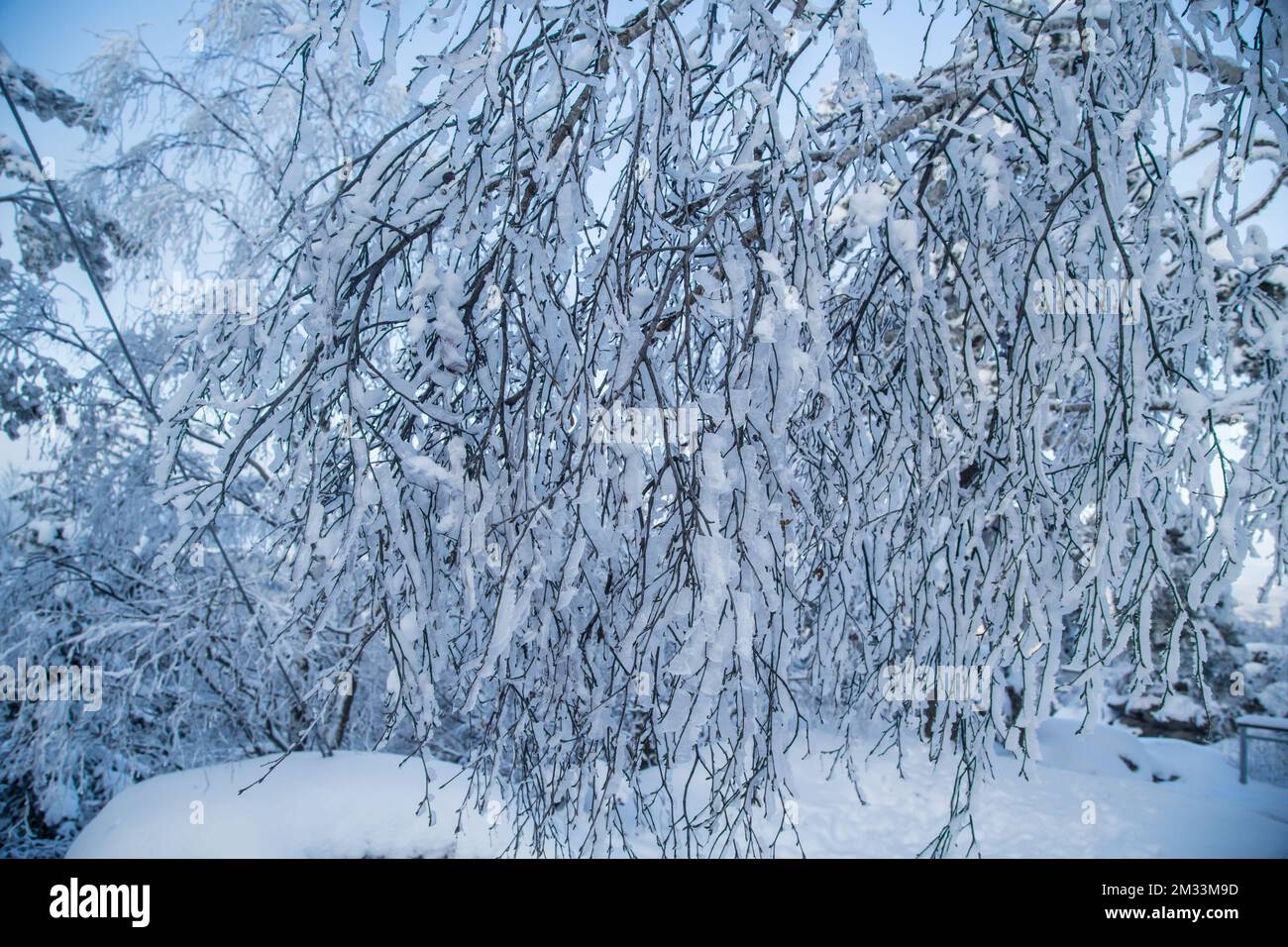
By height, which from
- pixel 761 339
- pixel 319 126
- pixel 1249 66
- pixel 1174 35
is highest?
pixel 319 126

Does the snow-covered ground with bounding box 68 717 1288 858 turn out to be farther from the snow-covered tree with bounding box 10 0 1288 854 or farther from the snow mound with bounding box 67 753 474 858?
the snow-covered tree with bounding box 10 0 1288 854

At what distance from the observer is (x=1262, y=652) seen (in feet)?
36.8

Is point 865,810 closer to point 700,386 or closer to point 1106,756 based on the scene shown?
point 1106,756

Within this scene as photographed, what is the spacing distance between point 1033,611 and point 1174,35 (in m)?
1.28

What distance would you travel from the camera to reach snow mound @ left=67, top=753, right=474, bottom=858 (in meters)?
2.35

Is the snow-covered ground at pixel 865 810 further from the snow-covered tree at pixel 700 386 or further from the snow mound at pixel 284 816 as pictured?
the snow-covered tree at pixel 700 386

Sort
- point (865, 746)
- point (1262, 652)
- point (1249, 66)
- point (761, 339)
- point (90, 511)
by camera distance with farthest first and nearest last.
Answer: point (1262, 652) < point (865, 746) < point (90, 511) < point (1249, 66) < point (761, 339)

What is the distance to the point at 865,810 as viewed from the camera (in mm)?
5203

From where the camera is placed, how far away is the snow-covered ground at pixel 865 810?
2490 mm

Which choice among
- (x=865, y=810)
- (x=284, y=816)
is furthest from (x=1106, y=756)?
(x=284, y=816)

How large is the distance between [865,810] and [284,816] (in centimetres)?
431

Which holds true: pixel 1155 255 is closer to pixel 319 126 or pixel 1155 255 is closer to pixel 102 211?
pixel 319 126
